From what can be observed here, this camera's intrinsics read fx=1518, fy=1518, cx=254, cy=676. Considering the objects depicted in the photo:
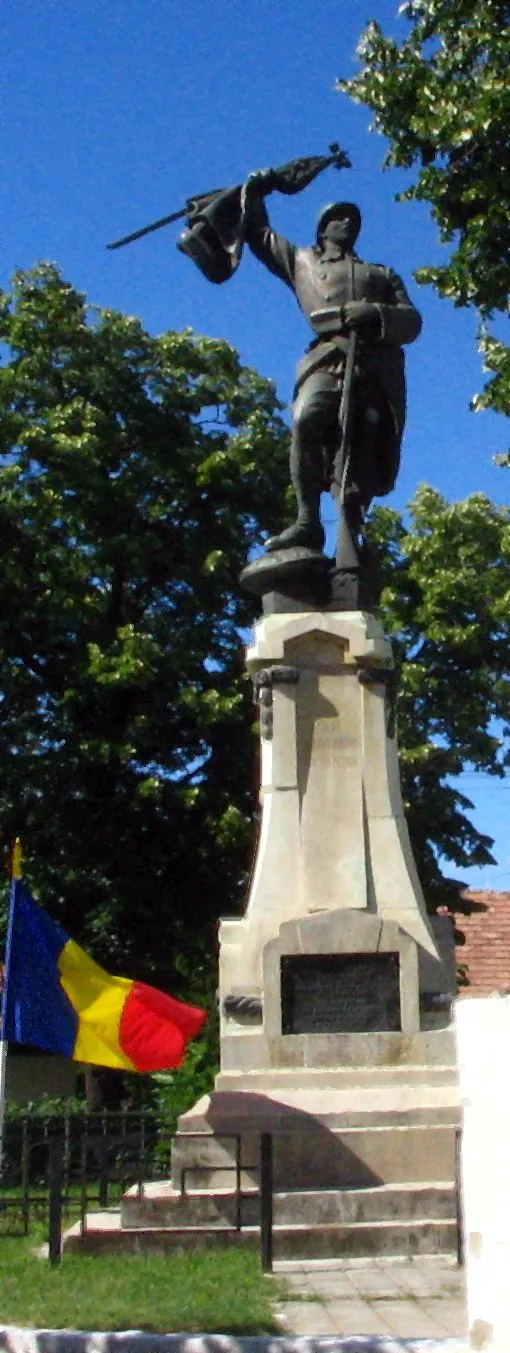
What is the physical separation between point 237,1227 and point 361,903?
2736 millimetres

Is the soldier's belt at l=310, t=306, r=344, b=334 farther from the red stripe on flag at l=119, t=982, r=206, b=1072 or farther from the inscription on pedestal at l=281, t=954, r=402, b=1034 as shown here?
the red stripe on flag at l=119, t=982, r=206, b=1072

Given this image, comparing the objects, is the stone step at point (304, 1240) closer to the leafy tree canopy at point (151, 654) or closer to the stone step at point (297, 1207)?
the stone step at point (297, 1207)

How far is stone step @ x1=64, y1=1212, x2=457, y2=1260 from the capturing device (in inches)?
324

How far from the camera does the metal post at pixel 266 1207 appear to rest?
305 inches

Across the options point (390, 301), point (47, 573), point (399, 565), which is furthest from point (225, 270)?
point (399, 565)

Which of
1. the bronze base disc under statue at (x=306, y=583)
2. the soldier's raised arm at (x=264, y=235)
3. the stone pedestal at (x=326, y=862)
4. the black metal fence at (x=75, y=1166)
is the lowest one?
the black metal fence at (x=75, y=1166)

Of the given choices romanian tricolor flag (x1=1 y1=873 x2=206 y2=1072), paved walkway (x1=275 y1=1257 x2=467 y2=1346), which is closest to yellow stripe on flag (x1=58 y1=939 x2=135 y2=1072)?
romanian tricolor flag (x1=1 y1=873 x2=206 y2=1072)

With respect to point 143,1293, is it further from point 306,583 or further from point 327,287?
point 327,287

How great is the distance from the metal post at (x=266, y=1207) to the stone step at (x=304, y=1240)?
423 mm

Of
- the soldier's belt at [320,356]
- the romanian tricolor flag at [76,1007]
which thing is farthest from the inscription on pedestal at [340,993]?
the soldier's belt at [320,356]

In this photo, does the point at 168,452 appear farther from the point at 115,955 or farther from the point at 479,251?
the point at 479,251

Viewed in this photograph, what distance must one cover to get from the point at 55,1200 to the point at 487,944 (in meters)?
24.9

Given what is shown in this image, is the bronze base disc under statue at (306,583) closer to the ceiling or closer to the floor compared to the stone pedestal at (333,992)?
closer to the ceiling

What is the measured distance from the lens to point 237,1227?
837cm
